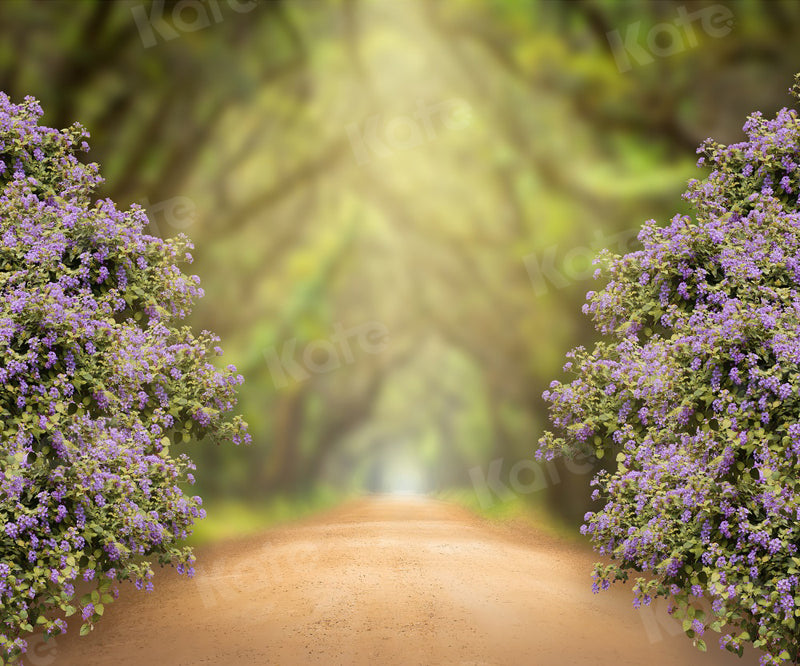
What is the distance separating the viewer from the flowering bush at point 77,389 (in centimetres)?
605

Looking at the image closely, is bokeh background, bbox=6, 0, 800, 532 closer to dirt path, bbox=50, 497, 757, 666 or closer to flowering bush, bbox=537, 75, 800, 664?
dirt path, bbox=50, 497, 757, 666

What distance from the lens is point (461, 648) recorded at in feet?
26.4

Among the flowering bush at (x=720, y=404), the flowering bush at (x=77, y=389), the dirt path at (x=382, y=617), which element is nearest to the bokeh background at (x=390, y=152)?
the dirt path at (x=382, y=617)

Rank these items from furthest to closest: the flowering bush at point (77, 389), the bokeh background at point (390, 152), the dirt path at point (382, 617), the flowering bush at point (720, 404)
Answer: the bokeh background at point (390, 152), the dirt path at point (382, 617), the flowering bush at point (77, 389), the flowering bush at point (720, 404)

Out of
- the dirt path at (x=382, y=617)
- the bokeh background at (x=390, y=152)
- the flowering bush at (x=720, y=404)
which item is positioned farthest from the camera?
the bokeh background at (x=390, y=152)

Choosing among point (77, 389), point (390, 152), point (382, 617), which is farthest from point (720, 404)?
point (390, 152)

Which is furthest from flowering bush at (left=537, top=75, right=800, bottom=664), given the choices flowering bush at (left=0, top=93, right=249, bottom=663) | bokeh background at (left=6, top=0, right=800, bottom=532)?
bokeh background at (left=6, top=0, right=800, bottom=532)

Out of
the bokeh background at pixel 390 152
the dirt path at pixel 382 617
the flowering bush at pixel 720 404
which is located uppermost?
the bokeh background at pixel 390 152

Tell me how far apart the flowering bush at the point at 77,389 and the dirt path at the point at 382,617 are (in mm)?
1427

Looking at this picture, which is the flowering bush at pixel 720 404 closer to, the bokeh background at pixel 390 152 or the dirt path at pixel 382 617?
the dirt path at pixel 382 617

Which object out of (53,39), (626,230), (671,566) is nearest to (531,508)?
(626,230)

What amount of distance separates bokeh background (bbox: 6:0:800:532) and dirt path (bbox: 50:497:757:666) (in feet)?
11.7

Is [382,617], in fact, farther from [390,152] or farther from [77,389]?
[390,152]

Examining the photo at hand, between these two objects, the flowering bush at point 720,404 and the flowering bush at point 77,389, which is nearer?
the flowering bush at point 720,404
